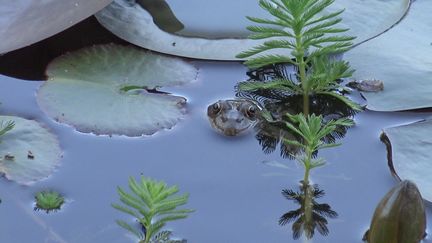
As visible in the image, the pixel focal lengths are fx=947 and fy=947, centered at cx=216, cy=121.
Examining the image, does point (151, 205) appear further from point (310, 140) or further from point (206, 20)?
point (206, 20)

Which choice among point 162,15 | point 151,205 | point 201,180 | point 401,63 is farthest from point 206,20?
point 151,205

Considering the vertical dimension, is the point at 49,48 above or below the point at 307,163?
above

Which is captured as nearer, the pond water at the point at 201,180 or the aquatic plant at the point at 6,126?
the pond water at the point at 201,180

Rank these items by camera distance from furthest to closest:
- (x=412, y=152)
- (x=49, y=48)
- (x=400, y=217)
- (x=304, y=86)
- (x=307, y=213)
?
(x=49, y=48), (x=304, y=86), (x=412, y=152), (x=307, y=213), (x=400, y=217)

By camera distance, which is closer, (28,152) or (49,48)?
(28,152)

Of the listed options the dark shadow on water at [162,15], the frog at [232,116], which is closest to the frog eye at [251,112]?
the frog at [232,116]

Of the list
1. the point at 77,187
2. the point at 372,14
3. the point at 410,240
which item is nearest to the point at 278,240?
the point at 410,240

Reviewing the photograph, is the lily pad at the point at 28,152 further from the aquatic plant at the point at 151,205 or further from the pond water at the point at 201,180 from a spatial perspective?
the aquatic plant at the point at 151,205

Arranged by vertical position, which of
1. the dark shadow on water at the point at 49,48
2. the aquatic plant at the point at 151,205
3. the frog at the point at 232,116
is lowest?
the aquatic plant at the point at 151,205
